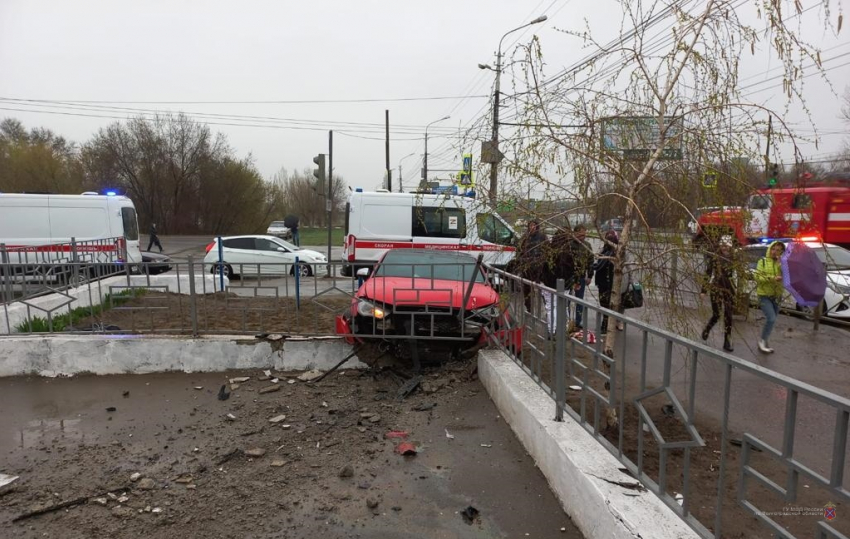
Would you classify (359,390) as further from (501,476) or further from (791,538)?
(791,538)

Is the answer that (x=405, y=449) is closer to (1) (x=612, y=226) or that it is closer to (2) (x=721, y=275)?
(1) (x=612, y=226)

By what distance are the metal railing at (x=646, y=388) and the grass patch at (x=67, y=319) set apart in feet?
0.09

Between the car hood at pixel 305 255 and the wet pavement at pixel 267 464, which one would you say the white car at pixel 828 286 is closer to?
the wet pavement at pixel 267 464

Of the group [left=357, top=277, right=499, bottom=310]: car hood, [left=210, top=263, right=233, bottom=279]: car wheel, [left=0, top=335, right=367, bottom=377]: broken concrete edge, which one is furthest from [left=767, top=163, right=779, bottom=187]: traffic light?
[left=210, top=263, right=233, bottom=279]: car wheel

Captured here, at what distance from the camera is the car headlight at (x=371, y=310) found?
5116 mm

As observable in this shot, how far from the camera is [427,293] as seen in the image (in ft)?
17.4

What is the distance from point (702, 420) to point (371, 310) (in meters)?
3.29

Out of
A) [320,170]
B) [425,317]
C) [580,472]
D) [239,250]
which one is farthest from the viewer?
[239,250]

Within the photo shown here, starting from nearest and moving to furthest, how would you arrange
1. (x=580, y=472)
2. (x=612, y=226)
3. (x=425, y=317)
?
(x=580, y=472) → (x=612, y=226) → (x=425, y=317)

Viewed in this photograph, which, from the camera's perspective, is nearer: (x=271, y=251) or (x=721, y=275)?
(x=721, y=275)

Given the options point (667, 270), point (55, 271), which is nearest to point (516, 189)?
point (667, 270)

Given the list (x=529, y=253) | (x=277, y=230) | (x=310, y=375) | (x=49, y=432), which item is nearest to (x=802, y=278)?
(x=529, y=253)

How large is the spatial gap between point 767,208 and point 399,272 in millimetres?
3981

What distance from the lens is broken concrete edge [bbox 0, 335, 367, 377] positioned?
534 cm
